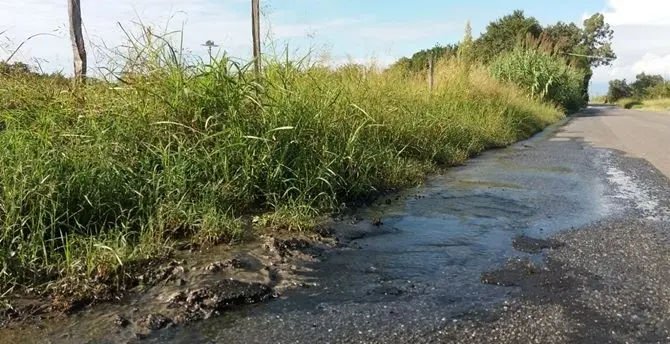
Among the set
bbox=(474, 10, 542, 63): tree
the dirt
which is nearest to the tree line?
bbox=(474, 10, 542, 63): tree

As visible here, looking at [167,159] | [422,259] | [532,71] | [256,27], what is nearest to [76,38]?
[256,27]

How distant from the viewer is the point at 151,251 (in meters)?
3.99

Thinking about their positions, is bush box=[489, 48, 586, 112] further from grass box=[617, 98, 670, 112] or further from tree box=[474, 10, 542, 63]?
tree box=[474, 10, 542, 63]

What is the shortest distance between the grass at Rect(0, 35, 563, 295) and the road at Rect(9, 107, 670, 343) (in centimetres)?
63

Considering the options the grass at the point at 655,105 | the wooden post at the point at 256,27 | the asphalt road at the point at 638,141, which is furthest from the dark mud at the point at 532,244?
the grass at the point at 655,105

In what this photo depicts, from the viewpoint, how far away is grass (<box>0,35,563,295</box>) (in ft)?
12.5

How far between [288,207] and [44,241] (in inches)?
81.3

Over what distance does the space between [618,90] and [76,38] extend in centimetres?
8368

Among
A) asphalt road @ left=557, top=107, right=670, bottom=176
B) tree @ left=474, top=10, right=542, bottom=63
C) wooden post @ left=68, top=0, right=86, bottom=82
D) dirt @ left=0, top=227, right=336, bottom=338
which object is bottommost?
asphalt road @ left=557, top=107, right=670, bottom=176

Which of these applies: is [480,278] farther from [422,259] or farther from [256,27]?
[256,27]

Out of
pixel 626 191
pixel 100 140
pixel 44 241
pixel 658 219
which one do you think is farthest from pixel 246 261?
pixel 626 191

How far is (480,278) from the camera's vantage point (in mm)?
4070

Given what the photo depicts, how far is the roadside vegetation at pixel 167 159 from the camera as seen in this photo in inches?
149

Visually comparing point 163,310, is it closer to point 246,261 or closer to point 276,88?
point 246,261
